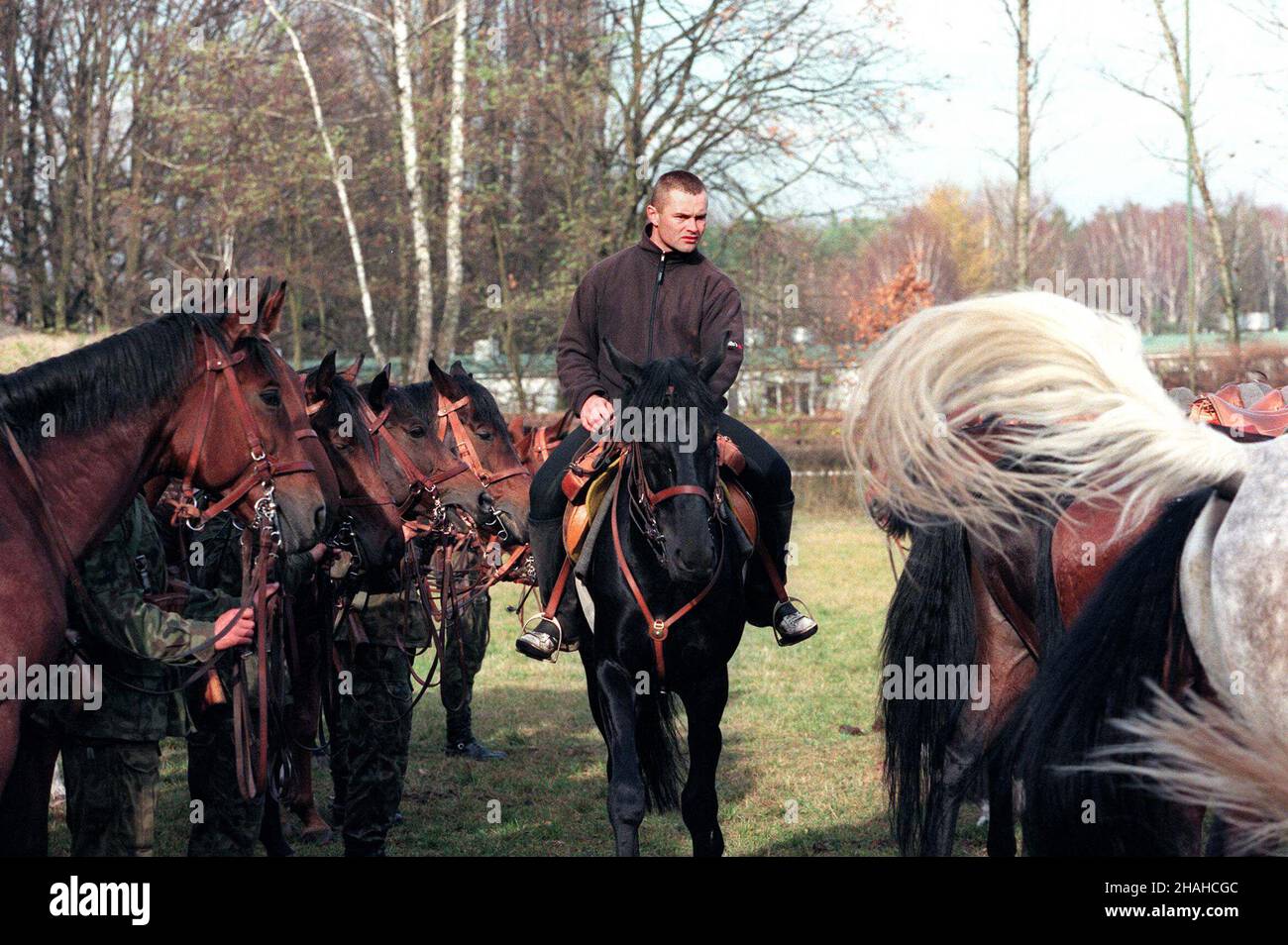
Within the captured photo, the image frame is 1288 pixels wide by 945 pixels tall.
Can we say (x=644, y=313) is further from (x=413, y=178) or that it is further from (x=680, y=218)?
(x=413, y=178)

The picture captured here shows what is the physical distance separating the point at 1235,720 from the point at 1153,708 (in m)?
0.19

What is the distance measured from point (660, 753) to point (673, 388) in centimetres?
188

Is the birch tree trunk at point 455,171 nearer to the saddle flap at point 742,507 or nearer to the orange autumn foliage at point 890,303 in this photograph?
the saddle flap at point 742,507

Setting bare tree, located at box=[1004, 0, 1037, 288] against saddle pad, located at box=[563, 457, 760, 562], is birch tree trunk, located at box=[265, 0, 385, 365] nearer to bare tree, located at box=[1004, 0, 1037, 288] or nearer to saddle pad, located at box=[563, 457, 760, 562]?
bare tree, located at box=[1004, 0, 1037, 288]

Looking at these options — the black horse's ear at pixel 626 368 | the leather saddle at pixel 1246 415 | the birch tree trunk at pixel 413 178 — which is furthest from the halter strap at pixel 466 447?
the birch tree trunk at pixel 413 178

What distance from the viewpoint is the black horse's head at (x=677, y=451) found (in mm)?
4926

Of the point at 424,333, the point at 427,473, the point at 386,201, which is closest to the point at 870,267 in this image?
the point at 386,201

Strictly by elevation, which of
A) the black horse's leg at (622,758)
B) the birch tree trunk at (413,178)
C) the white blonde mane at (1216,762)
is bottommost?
the black horse's leg at (622,758)

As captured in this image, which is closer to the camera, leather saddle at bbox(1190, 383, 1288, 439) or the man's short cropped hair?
leather saddle at bbox(1190, 383, 1288, 439)

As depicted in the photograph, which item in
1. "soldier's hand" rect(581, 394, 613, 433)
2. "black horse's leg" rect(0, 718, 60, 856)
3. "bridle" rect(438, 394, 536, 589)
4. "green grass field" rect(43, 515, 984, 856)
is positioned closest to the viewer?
"black horse's leg" rect(0, 718, 60, 856)

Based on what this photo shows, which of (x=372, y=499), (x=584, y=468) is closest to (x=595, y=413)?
(x=584, y=468)

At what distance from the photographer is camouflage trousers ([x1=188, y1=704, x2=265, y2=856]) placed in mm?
5113

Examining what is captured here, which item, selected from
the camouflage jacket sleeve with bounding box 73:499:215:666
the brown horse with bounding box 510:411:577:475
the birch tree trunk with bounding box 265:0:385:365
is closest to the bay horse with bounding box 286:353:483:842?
the camouflage jacket sleeve with bounding box 73:499:215:666

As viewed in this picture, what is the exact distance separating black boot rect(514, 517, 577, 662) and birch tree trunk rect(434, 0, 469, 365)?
14.5 metres
